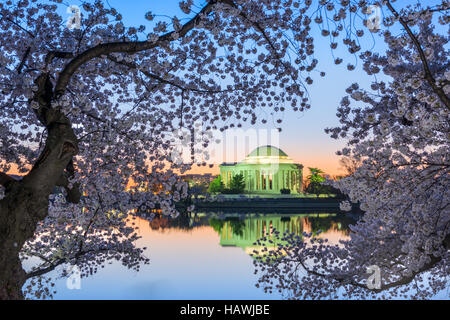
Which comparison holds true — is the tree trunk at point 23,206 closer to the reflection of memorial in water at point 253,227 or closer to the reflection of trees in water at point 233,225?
the reflection of memorial in water at point 253,227

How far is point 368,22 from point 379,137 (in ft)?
5.09

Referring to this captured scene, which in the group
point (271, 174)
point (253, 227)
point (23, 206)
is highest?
point (271, 174)

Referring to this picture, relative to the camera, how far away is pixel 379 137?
17.8 feet

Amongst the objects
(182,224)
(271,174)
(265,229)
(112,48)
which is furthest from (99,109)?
(271,174)

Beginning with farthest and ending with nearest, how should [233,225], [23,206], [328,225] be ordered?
[233,225], [328,225], [23,206]

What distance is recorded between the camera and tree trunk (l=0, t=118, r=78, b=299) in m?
4.25

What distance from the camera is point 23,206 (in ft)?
14.3

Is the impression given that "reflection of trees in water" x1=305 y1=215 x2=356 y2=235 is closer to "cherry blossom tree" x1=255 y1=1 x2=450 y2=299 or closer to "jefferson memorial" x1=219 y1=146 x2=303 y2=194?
"cherry blossom tree" x1=255 y1=1 x2=450 y2=299

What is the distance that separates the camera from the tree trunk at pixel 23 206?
13.9ft

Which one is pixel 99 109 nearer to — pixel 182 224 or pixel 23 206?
pixel 23 206
